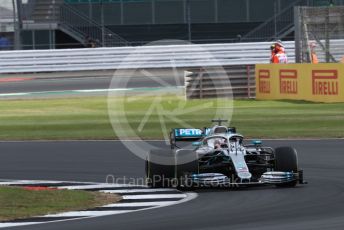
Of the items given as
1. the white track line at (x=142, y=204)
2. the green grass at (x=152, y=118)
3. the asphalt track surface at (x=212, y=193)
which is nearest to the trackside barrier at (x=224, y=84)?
the green grass at (x=152, y=118)

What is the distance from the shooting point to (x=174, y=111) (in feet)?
101

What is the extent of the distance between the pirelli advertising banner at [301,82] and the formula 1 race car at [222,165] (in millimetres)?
15297

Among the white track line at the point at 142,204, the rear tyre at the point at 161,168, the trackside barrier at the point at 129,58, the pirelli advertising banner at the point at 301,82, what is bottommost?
the white track line at the point at 142,204

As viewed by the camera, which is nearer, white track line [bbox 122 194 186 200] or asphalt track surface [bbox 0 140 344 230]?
asphalt track surface [bbox 0 140 344 230]

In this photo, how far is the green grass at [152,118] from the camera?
953 inches

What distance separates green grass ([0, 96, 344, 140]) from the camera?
24.2 m

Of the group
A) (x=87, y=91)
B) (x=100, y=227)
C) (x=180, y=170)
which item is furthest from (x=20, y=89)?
(x=100, y=227)

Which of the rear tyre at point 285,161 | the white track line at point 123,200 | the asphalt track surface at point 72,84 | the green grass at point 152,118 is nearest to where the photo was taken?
the white track line at point 123,200

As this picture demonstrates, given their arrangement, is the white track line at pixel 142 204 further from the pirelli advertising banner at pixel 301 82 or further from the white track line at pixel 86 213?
the pirelli advertising banner at pixel 301 82

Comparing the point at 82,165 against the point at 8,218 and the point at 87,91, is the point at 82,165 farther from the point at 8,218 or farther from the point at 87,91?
the point at 87,91

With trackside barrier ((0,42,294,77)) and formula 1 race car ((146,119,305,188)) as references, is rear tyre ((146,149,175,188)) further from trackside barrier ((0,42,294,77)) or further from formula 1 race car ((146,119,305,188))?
trackside barrier ((0,42,294,77))

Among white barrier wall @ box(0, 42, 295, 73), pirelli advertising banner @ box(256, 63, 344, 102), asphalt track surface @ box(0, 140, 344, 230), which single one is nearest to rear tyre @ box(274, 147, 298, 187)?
asphalt track surface @ box(0, 140, 344, 230)

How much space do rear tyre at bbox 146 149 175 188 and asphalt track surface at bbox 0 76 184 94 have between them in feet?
85.4

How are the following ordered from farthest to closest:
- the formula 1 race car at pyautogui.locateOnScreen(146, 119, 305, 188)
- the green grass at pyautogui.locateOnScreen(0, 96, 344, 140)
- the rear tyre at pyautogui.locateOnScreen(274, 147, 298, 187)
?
the green grass at pyautogui.locateOnScreen(0, 96, 344, 140) < the rear tyre at pyautogui.locateOnScreen(274, 147, 298, 187) < the formula 1 race car at pyautogui.locateOnScreen(146, 119, 305, 188)
